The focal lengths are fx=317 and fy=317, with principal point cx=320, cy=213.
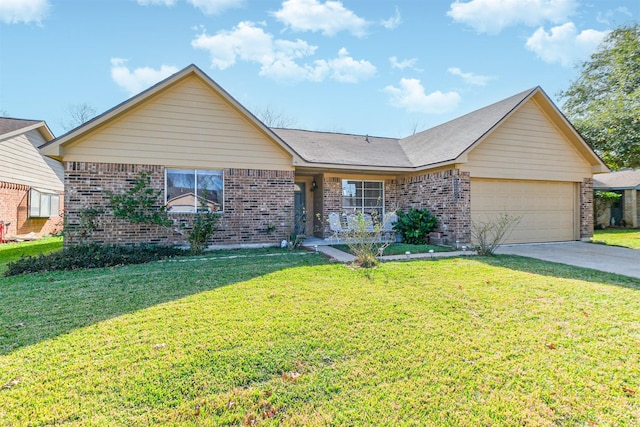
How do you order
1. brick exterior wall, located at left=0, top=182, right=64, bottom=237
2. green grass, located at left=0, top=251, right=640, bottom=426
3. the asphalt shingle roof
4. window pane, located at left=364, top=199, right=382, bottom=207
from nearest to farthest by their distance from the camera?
green grass, located at left=0, top=251, right=640, bottom=426
the asphalt shingle roof
brick exterior wall, located at left=0, top=182, right=64, bottom=237
window pane, located at left=364, top=199, right=382, bottom=207

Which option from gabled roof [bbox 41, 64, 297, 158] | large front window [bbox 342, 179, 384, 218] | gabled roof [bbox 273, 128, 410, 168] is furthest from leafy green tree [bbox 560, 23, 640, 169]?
gabled roof [bbox 41, 64, 297, 158]

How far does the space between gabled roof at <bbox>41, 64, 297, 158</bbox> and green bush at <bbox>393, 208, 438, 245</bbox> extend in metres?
4.63

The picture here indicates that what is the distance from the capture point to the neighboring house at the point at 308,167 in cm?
873

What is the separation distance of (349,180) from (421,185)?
2726 mm

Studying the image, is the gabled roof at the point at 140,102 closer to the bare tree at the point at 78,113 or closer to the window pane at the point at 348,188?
the window pane at the point at 348,188

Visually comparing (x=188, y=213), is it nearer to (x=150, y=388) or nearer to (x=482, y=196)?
(x=150, y=388)

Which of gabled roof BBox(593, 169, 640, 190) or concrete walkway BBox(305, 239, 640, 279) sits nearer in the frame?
concrete walkway BBox(305, 239, 640, 279)

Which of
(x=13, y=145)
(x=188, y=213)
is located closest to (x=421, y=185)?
(x=188, y=213)

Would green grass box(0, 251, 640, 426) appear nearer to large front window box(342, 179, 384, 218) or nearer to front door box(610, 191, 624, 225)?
large front window box(342, 179, 384, 218)

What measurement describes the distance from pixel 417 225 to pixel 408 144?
5.31 meters

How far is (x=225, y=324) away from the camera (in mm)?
3734

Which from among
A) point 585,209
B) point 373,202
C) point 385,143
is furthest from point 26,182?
point 585,209

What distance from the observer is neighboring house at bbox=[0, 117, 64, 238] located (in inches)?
509

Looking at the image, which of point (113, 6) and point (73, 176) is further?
point (113, 6)
